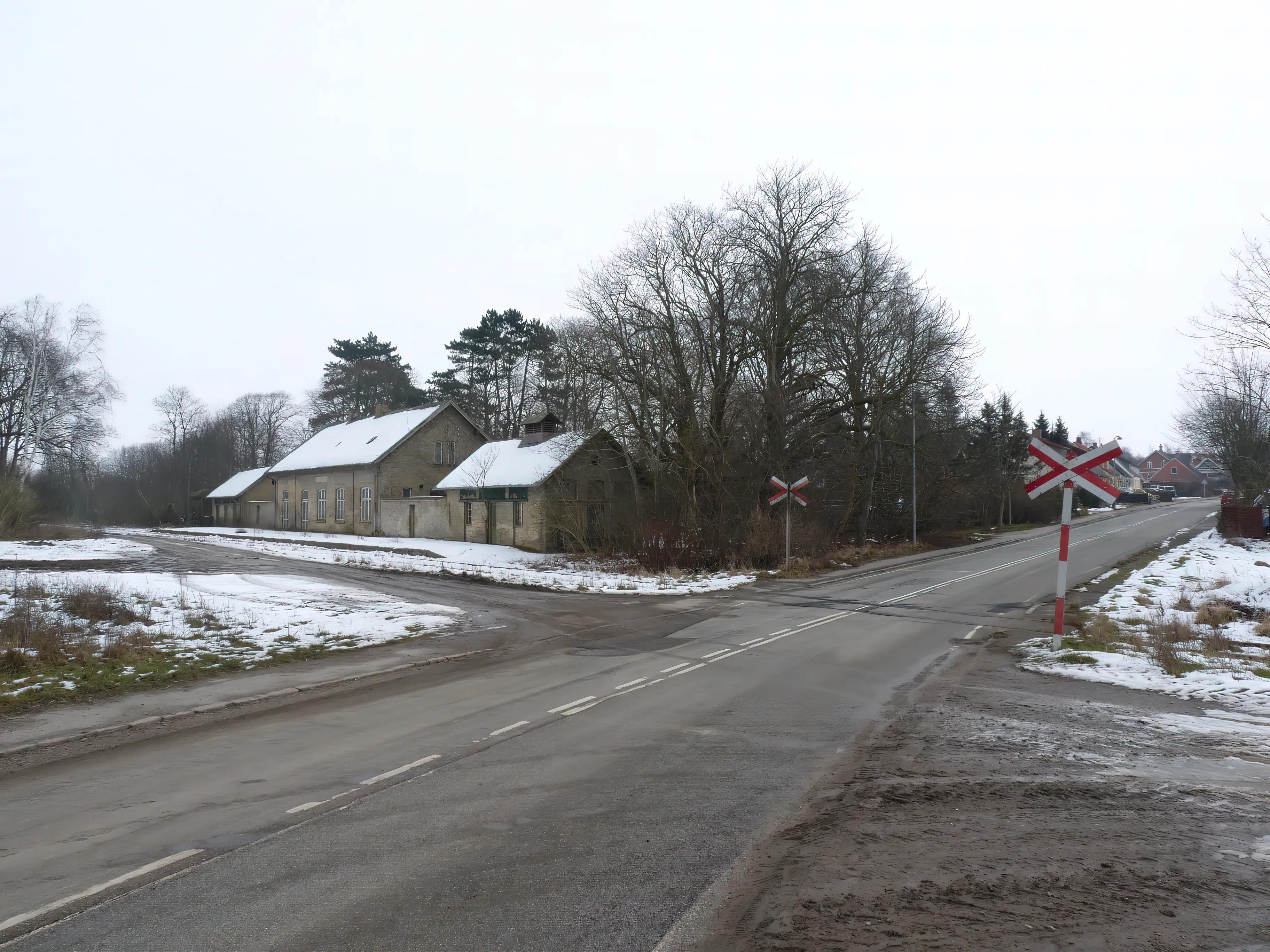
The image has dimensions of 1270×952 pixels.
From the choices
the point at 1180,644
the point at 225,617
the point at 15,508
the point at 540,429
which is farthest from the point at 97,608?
the point at 540,429

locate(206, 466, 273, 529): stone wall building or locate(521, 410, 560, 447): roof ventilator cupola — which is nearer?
locate(521, 410, 560, 447): roof ventilator cupola

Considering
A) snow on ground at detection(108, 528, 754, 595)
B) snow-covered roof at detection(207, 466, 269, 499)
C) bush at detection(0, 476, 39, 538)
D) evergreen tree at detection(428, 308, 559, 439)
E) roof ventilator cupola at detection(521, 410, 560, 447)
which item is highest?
evergreen tree at detection(428, 308, 559, 439)

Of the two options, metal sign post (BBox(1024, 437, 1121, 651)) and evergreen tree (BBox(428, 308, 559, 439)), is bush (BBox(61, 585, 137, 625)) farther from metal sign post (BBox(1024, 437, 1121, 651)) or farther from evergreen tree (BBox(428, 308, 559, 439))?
evergreen tree (BBox(428, 308, 559, 439))

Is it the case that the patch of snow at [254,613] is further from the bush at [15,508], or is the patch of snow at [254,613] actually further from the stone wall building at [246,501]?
the stone wall building at [246,501]

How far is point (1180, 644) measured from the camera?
37.6 feet

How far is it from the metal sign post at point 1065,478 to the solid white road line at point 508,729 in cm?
762

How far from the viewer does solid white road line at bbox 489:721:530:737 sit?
300 inches

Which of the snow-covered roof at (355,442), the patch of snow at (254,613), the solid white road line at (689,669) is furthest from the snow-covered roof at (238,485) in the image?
the solid white road line at (689,669)

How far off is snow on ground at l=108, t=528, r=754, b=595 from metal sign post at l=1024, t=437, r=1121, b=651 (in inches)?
440

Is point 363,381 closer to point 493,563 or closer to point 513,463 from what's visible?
point 513,463

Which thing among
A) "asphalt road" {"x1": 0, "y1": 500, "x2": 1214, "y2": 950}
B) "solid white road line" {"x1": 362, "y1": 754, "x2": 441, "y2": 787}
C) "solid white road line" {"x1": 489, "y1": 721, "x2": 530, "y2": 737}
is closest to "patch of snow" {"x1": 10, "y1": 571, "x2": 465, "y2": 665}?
"asphalt road" {"x1": 0, "y1": 500, "x2": 1214, "y2": 950}

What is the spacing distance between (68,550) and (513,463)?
18826mm

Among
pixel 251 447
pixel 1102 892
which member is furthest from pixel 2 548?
pixel 251 447

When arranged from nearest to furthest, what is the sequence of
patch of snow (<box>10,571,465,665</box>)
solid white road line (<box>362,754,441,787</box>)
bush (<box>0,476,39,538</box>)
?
solid white road line (<box>362,754,441,787</box>), patch of snow (<box>10,571,465,665</box>), bush (<box>0,476,39,538</box>)
